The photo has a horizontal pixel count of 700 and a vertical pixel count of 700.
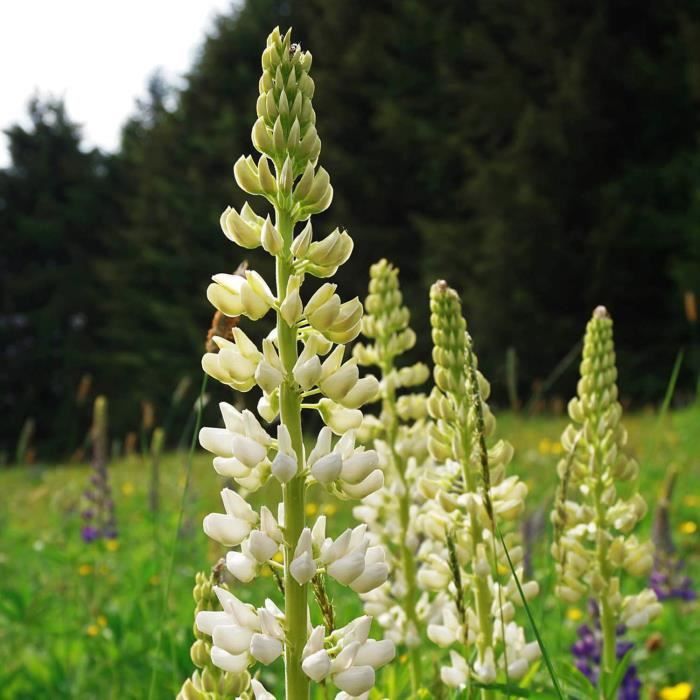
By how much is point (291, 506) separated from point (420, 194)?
2056 centimetres

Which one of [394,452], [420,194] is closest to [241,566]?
[394,452]

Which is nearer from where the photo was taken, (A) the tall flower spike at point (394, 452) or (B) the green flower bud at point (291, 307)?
(B) the green flower bud at point (291, 307)

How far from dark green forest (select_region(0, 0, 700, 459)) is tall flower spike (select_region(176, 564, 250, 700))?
475 inches

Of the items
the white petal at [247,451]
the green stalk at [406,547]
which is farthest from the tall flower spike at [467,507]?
the white petal at [247,451]

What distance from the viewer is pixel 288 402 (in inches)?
40.7

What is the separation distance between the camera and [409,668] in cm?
173

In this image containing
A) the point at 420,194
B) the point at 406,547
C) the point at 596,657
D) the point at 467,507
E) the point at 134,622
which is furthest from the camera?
the point at 420,194

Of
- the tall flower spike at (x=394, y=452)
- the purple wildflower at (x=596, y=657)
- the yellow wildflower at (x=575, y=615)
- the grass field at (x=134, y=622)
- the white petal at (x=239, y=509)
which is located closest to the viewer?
the white petal at (x=239, y=509)

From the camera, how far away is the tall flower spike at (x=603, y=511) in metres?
1.48

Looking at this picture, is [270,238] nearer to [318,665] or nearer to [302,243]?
[302,243]

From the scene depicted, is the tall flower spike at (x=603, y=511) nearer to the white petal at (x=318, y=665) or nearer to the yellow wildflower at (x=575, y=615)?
the white petal at (x=318, y=665)

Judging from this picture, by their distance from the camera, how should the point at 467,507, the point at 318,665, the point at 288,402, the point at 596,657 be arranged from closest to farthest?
1. the point at 318,665
2. the point at 288,402
3. the point at 467,507
4. the point at 596,657

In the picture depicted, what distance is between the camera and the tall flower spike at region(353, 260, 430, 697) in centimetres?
180

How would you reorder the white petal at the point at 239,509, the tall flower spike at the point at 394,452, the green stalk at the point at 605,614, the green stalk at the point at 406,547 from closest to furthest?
the white petal at the point at 239,509, the green stalk at the point at 605,614, the green stalk at the point at 406,547, the tall flower spike at the point at 394,452
